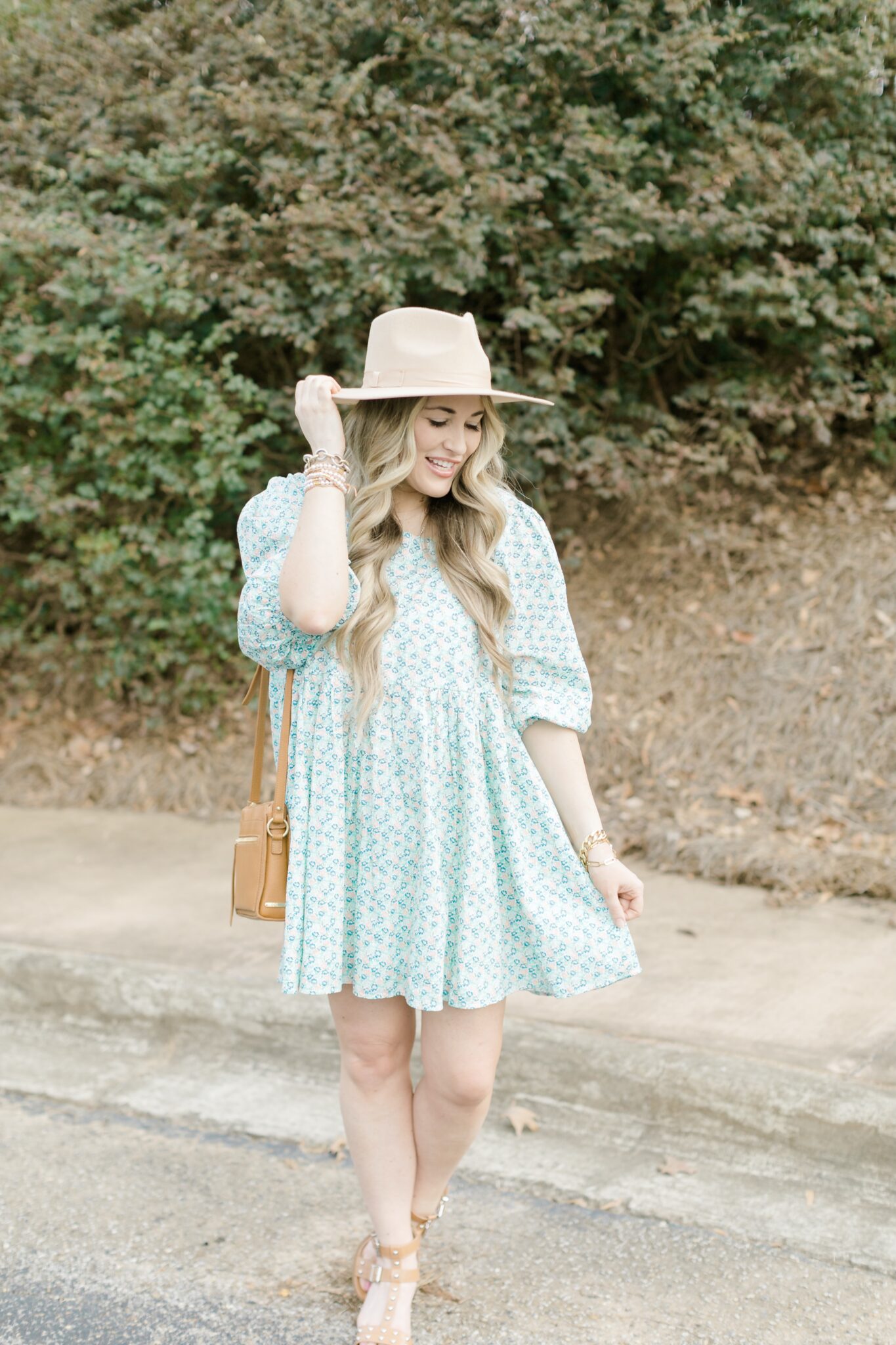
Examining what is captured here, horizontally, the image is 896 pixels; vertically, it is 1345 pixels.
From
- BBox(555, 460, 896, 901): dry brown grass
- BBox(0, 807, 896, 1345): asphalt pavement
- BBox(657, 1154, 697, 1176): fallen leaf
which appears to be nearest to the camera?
BBox(0, 807, 896, 1345): asphalt pavement

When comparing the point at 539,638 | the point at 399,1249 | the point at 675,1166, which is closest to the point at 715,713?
the point at 675,1166

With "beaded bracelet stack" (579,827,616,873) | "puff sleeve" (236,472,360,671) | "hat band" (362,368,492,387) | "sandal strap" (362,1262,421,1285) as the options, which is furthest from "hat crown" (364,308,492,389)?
"sandal strap" (362,1262,421,1285)

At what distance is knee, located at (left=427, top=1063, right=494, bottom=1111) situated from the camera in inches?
92.9

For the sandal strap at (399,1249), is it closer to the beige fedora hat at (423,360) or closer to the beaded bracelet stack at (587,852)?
the beaded bracelet stack at (587,852)

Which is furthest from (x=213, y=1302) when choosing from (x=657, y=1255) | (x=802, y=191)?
(x=802, y=191)

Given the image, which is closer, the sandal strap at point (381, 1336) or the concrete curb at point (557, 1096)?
the sandal strap at point (381, 1336)

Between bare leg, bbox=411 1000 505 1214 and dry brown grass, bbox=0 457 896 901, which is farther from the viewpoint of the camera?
dry brown grass, bbox=0 457 896 901

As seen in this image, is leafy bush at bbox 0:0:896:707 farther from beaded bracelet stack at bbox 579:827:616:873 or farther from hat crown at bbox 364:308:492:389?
beaded bracelet stack at bbox 579:827:616:873

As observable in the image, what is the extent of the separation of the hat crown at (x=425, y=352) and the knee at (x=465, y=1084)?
1.30 metres

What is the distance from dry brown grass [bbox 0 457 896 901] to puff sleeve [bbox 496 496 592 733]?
8.12ft

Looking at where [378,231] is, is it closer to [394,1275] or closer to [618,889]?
[618,889]

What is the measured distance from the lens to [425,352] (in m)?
2.37

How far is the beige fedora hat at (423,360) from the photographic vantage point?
2338 millimetres

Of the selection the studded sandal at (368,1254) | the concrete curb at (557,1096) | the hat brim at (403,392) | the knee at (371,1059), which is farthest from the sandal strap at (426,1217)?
the hat brim at (403,392)
